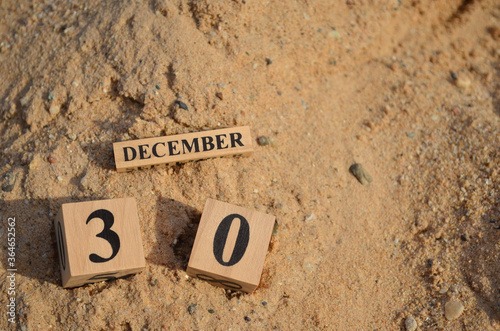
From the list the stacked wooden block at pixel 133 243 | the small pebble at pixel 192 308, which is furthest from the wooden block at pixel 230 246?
the small pebble at pixel 192 308

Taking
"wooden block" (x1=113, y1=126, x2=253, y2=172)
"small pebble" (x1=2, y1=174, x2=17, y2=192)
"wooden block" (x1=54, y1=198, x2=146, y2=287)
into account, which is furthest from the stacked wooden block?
"small pebble" (x1=2, y1=174, x2=17, y2=192)

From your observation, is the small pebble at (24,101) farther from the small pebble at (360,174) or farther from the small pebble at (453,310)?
the small pebble at (453,310)

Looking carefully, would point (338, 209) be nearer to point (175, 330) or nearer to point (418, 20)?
point (175, 330)

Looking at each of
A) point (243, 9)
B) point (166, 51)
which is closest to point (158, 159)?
point (166, 51)

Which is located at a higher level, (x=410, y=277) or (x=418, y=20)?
(x=418, y=20)

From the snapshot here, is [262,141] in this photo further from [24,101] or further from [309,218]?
[24,101]

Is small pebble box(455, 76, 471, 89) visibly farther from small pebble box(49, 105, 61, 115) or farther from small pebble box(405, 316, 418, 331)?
small pebble box(49, 105, 61, 115)

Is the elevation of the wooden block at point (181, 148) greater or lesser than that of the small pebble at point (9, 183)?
greater

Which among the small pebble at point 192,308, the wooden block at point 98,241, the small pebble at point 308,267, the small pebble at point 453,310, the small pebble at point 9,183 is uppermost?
the small pebble at point 453,310
